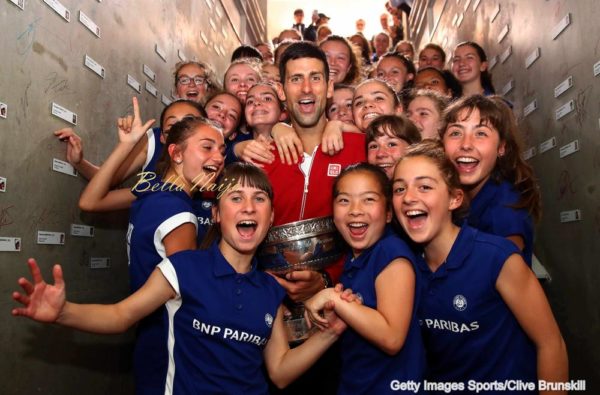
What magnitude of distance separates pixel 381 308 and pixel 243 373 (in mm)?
551

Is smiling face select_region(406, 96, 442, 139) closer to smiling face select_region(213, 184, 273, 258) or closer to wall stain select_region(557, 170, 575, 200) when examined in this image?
wall stain select_region(557, 170, 575, 200)

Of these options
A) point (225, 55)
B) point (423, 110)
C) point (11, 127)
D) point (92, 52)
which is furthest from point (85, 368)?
point (225, 55)

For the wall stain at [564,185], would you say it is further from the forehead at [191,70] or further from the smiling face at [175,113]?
the forehead at [191,70]

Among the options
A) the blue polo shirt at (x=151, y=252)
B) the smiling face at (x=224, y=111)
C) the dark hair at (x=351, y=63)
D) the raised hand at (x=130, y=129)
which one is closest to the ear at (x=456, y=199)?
the blue polo shirt at (x=151, y=252)

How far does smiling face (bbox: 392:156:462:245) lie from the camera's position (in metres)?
1.99

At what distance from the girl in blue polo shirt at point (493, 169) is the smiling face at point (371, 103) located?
22.0 inches

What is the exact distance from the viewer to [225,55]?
7684 mm

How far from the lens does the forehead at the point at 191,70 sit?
4.00 metres

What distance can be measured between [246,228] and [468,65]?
354cm

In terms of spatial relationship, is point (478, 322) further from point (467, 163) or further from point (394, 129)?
point (394, 129)

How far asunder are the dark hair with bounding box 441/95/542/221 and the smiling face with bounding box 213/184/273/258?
3.63 ft

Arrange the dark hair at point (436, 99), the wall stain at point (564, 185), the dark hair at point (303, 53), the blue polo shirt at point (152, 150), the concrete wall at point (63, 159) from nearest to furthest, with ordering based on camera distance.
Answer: the concrete wall at point (63, 159) → the dark hair at point (303, 53) → the blue polo shirt at point (152, 150) → the dark hair at point (436, 99) → the wall stain at point (564, 185)

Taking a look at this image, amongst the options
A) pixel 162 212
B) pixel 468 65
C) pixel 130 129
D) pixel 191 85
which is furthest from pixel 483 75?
pixel 162 212

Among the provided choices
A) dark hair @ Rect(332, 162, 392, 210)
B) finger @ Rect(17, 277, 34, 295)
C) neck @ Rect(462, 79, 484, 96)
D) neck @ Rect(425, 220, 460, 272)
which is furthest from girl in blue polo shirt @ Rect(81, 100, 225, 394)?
neck @ Rect(462, 79, 484, 96)
